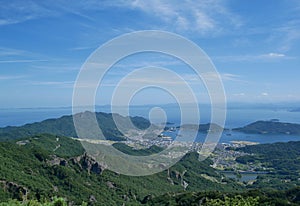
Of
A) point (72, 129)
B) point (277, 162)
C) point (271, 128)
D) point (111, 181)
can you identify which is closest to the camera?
point (111, 181)

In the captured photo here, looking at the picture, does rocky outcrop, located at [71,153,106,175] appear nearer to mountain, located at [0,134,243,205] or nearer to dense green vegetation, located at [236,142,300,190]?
mountain, located at [0,134,243,205]

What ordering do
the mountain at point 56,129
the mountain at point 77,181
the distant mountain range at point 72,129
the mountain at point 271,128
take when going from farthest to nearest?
the mountain at point 271,128 < the distant mountain range at point 72,129 < the mountain at point 56,129 < the mountain at point 77,181

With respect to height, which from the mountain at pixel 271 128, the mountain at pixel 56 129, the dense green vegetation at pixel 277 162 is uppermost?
the mountain at pixel 56 129

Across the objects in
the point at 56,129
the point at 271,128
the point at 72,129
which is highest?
the point at 56,129

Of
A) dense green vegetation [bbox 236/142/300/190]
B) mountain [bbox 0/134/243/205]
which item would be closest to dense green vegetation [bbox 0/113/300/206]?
mountain [bbox 0/134/243/205]

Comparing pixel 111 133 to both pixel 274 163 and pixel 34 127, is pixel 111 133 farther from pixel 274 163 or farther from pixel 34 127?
pixel 274 163

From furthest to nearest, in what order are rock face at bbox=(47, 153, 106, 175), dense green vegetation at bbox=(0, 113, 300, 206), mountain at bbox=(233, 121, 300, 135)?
mountain at bbox=(233, 121, 300, 135)
rock face at bbox=(47, 153, 106, 175)
dense green vegetation at bbox=(0, 113, 300, 206)

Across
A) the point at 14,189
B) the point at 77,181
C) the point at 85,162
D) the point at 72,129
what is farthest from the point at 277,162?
the point at 72,129

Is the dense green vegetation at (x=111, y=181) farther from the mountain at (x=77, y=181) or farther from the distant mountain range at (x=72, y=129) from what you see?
the distant mountain range at (x=72, y=129)

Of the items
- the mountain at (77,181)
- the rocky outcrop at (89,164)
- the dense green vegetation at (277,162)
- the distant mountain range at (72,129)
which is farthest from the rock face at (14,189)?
the distant mountain range at (72,129)

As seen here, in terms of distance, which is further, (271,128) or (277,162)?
(271,128)

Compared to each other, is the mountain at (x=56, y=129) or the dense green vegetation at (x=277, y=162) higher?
the mountain at (x=56, y=129)

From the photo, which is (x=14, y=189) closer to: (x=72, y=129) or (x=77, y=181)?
(x=77, y=181)
